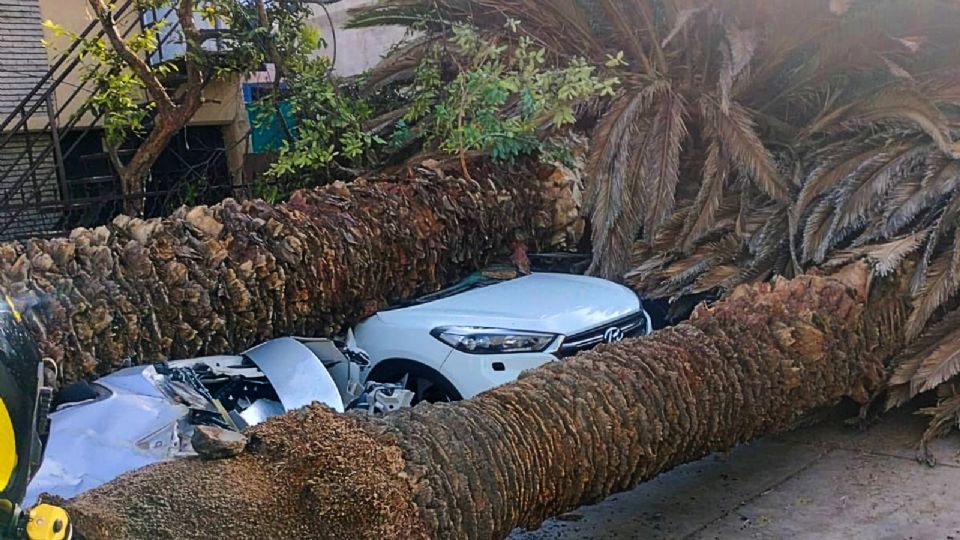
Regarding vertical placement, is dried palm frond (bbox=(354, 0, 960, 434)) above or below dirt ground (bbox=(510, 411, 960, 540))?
above

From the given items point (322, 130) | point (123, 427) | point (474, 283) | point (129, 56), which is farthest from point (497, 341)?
point (129, 56)

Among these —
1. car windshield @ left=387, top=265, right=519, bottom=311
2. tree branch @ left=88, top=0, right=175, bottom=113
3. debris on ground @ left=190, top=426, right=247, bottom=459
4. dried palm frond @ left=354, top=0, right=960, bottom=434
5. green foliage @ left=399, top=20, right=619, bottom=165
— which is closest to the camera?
debris on ground @ left=190, top=426, right=247, bottom=459

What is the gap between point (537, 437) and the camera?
3.42 metres

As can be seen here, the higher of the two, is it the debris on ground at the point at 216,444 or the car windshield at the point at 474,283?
the debris on ground at the point at 216,444

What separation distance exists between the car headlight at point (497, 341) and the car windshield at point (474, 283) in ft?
2.00

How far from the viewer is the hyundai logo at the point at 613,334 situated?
529cm

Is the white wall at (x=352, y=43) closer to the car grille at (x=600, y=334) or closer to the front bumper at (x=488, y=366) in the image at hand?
the car grille at (x=600, y=334)

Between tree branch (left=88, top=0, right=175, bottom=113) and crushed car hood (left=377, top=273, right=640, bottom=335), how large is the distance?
4245mm

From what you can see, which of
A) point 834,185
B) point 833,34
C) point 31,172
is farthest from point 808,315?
point 31,172

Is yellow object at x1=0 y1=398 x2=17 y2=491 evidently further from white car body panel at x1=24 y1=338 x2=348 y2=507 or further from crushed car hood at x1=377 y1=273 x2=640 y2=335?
crushed car hood at x1=377 y1=273 x2=640 y2=335

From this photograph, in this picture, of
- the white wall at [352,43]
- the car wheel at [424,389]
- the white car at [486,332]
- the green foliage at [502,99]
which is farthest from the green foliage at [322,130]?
the white wall at [352,43]

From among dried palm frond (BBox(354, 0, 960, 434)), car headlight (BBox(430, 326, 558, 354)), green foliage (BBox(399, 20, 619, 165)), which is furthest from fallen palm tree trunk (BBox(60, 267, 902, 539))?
green foliage (BBox(399, 20, 619, 165))

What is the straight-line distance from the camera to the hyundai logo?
5293 mm

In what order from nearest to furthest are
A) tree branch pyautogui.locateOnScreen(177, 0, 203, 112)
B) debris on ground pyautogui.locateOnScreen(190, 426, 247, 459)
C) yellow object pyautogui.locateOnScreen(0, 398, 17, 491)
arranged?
yellow object pyautogui.locateOnScreen(0, 398, 17, 491) → debris on ground pyautogui.locateOnScreen(190, 426, 247, 459) → tree branch pyautogui.locateOnScreen(177, 0, 203, 112)
